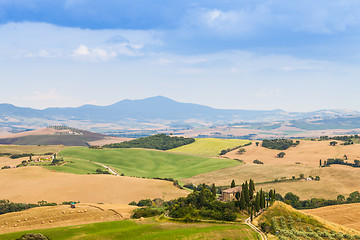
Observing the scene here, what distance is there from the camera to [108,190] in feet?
454

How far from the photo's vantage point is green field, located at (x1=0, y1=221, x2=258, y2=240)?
224 ft

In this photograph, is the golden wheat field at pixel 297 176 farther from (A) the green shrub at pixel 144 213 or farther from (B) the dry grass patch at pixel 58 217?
(B) the dry grass patch at pixel 58 217

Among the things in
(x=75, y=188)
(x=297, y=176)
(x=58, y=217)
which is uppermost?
(x=297, y=176)

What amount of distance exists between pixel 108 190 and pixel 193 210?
62.0 meters

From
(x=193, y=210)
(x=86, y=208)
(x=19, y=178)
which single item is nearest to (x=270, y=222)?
(x=193, y=210)

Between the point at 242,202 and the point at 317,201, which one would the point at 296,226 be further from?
the point at 317,201

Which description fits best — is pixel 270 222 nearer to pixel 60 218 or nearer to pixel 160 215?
pixel 160 215

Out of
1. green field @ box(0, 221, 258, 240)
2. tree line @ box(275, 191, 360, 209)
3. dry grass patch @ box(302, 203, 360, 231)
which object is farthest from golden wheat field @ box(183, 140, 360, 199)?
green field @ box(0, 221, 258, 240)

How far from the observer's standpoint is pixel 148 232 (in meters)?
71.9

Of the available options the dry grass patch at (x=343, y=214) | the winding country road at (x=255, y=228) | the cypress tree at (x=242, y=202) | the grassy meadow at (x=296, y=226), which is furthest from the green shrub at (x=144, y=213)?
the dry grass patch at (x=343, y=214)

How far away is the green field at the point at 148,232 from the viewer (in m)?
68.2

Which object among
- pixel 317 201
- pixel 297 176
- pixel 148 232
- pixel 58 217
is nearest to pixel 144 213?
pixel 148 232

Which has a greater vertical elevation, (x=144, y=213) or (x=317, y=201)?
(x=144, y=213)

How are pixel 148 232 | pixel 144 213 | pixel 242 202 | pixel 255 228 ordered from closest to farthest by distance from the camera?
1. pixel 148 232
2. pixel 255 228
3. pixel 242 202
4. pixel 144 213
